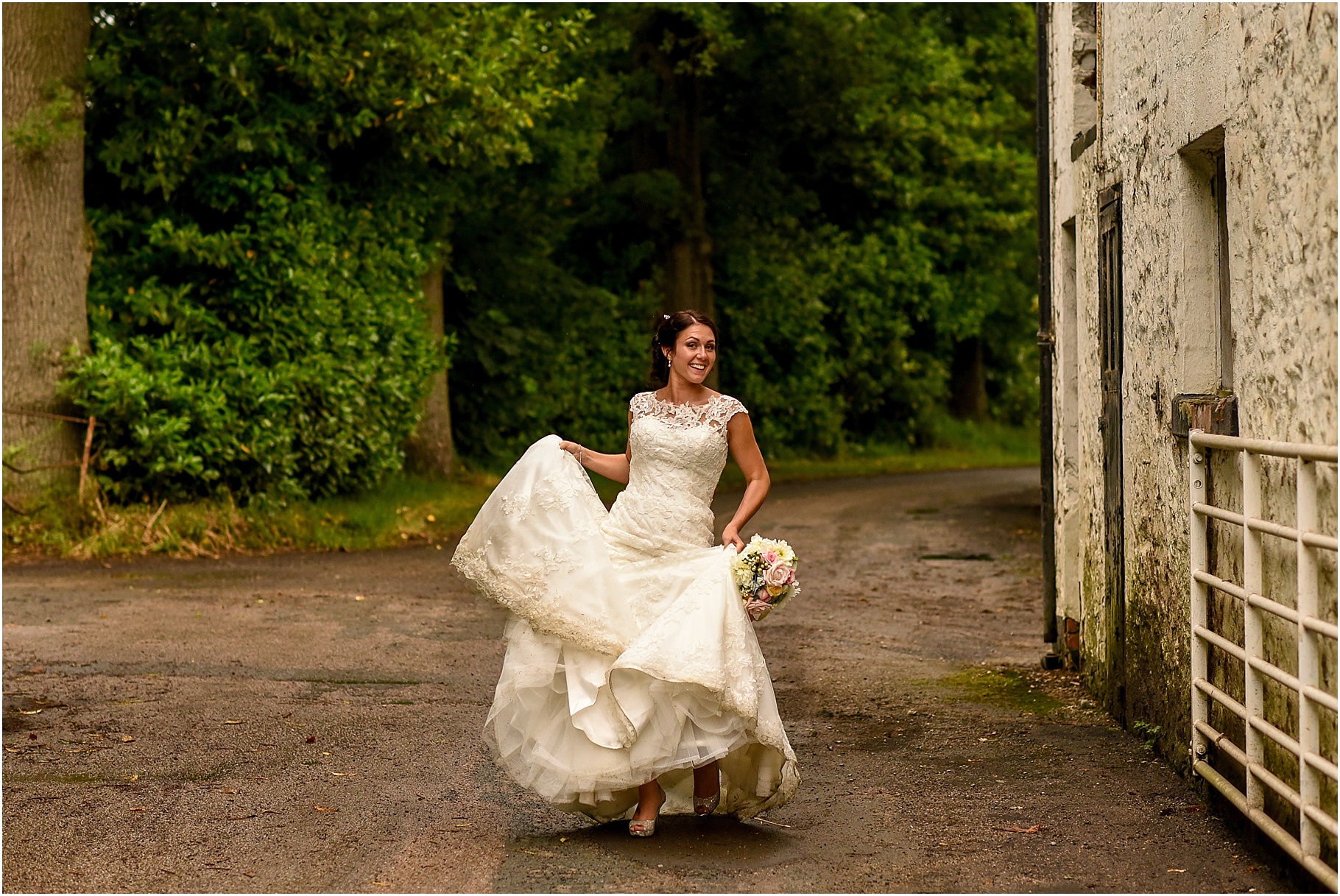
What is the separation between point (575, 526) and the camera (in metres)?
5.88

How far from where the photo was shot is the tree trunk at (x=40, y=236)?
49.3ft

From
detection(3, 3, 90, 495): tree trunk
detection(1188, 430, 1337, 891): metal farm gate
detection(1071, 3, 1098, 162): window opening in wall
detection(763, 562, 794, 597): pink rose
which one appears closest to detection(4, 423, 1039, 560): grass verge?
detection(3, 3, 90, 495): tree trunk

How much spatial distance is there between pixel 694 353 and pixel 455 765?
2363mm

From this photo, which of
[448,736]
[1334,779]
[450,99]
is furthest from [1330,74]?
[450,99]

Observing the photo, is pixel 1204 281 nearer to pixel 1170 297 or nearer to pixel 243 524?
pixel 1170 297

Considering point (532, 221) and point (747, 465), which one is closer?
point (747, 465)

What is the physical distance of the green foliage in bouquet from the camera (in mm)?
→ 15555

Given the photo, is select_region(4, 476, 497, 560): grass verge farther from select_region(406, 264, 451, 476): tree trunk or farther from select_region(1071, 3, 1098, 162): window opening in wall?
select_region(1071, 3, 1098, 162): window opening in wall

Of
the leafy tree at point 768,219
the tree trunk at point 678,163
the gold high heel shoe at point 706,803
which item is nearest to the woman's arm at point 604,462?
the gold high heel shoe at point 706,803

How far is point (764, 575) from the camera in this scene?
5672 millimetres

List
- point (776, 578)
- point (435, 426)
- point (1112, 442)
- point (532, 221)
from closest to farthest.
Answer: point (776, 578), point (1112, 442), point (435, 426), point (532, 221)

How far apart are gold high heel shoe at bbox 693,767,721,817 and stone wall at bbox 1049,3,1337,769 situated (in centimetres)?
207

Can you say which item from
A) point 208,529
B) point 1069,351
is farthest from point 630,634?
point 208,529

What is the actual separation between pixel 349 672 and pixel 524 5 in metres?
15.1
